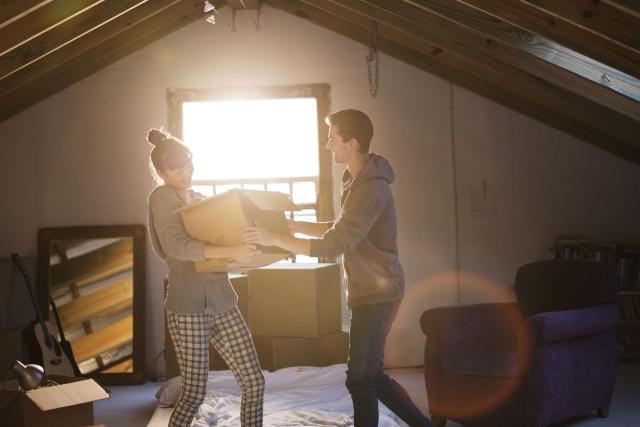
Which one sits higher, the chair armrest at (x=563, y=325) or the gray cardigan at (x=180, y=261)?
the gray cardigan at (x=180, y=261)

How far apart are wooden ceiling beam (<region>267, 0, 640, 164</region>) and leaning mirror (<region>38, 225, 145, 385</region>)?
6.88 ft

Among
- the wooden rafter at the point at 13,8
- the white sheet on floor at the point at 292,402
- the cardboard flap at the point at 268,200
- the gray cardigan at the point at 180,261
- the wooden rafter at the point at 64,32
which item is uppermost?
the wooden rafter at the point at 64,32

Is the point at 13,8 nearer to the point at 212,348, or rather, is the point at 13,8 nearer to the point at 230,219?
the point at 230,219

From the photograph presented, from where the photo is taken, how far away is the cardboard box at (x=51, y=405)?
11.4ft

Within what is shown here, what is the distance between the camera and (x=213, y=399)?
4.89 meters

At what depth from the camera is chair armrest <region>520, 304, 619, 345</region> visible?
4023 mm

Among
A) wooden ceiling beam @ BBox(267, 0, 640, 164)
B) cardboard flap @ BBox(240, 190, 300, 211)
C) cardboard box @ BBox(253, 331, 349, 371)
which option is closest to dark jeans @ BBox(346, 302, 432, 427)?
cardboard flap @ BBox(240, 190, 300, 211)

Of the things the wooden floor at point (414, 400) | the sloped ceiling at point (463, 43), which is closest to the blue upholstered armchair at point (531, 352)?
the wooden floor at point (414, 400)

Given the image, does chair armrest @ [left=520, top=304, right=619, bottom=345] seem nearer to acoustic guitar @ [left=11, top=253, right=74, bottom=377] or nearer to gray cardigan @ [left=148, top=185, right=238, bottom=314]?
gray cardigan @ [left=148, top=185, right=238, bottom=314]

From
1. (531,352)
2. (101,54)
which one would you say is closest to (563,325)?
(531,352)

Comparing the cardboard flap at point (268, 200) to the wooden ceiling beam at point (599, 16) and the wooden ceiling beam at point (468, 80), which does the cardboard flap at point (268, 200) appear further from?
the wooden ceiling beam at point (468, 80)

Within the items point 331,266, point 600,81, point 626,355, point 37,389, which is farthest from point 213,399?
point 626,355

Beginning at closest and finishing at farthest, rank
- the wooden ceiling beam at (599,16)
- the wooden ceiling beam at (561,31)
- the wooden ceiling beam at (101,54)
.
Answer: the wooden ceiling beam at (599,16) < the wooden ceiling beam at (561,31) < the wooden ceiling beam at (101,54)

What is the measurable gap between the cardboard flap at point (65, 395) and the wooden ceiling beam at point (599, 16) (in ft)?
8.28
